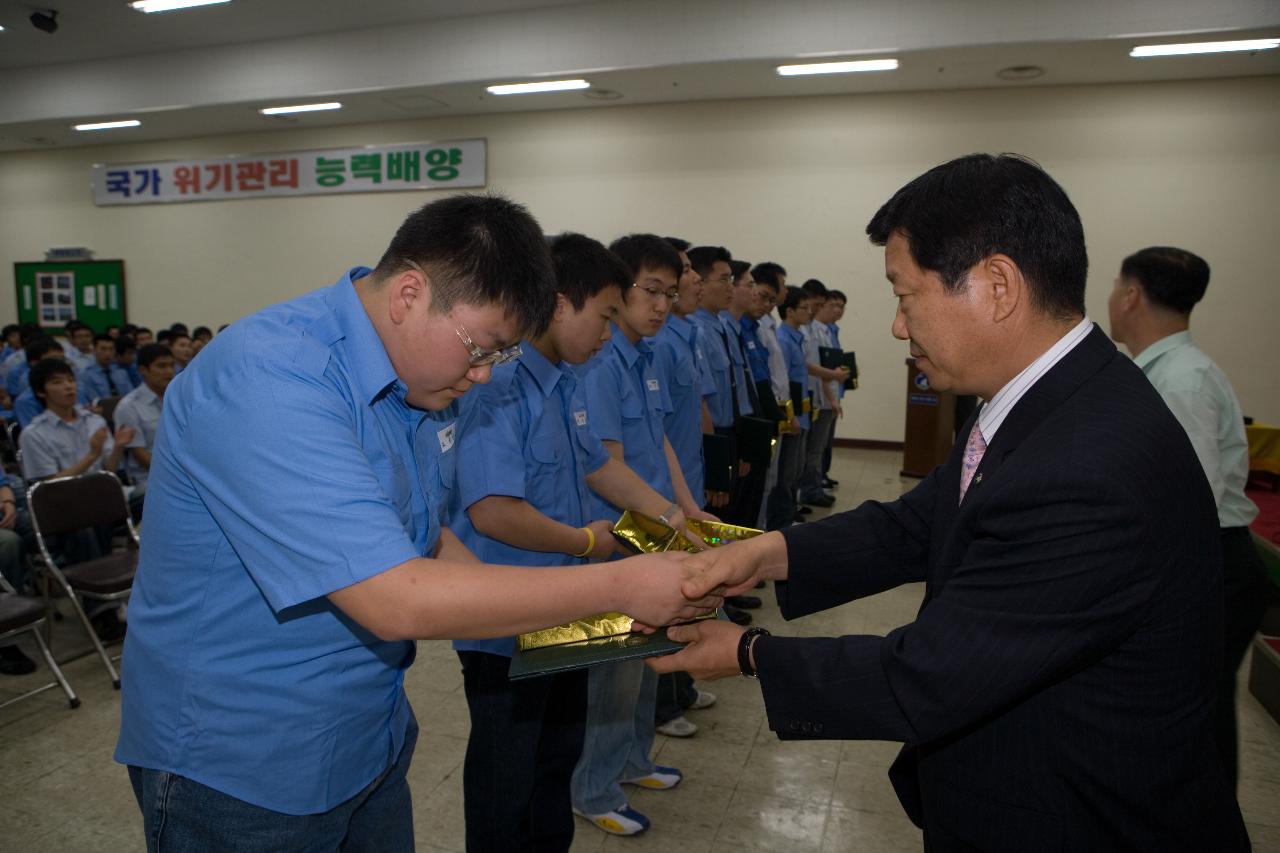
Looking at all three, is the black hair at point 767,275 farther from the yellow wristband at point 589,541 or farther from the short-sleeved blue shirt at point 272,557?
the short-sleeved blue shirt at point 272,557

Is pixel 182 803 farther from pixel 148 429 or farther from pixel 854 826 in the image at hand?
pixel 148 429

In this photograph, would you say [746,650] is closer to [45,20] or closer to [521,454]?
[521,454]

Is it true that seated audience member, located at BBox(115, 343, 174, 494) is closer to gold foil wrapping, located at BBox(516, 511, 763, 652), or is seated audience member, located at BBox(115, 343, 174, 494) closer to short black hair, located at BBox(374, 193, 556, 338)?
gold foil wrapping, located at BBox(516, 511, 763, 652)

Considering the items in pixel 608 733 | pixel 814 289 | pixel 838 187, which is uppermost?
pixel 838 187

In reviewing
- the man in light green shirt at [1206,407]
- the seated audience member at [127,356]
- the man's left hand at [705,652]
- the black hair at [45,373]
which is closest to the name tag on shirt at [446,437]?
the man's left hand at [705,652]

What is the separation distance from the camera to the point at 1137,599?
38.7 inches

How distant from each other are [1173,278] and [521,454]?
2.05 m

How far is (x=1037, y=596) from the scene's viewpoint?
0.99 metres

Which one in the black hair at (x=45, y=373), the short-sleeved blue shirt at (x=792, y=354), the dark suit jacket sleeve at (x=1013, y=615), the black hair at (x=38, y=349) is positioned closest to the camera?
the dark suit jacket sleeve at (x=1013, y=615)

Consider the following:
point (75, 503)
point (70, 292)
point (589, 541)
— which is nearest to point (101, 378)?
point (75, 503)

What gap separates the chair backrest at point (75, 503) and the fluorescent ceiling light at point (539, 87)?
20.2 ft

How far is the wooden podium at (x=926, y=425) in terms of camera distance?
7.44m

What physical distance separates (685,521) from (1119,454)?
1.22 meters

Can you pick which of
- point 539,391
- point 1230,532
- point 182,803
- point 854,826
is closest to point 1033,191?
point 539,391
